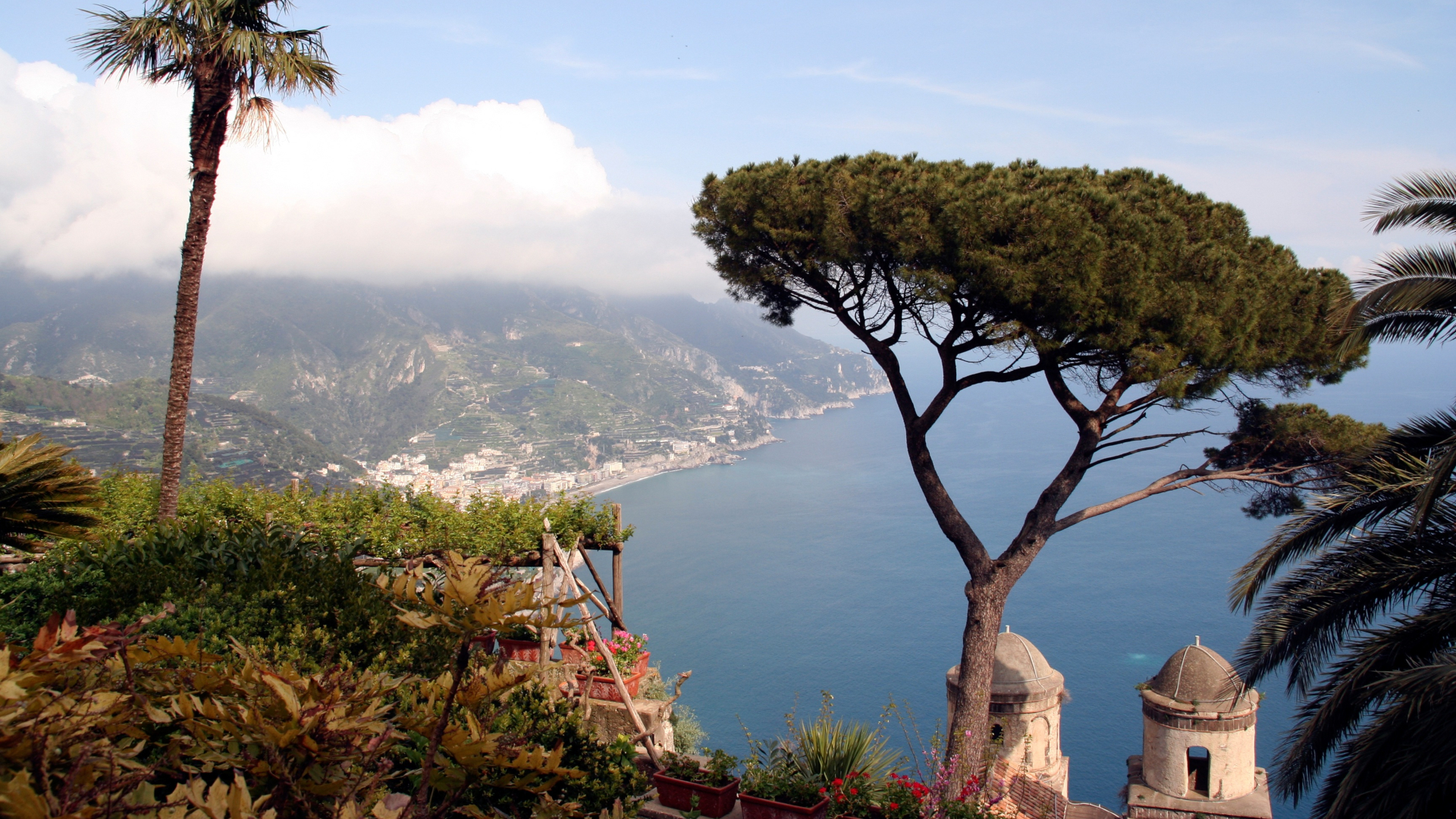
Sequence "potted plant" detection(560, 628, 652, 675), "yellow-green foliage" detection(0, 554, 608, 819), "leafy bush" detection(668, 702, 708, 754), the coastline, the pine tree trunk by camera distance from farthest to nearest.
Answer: the coastline → "leafy bush" detection(668, 702, 708, 754) → the pine tree trunk → "potted plant" detection(560, 628, 652, 675) → "yellow-green foliage" detection(0, 554, 608, 819)

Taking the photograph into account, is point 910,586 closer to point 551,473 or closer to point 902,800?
point 902,800

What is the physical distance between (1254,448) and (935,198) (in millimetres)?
4256

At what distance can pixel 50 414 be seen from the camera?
5816 centimetres

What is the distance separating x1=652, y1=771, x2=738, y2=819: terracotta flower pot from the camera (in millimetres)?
4785

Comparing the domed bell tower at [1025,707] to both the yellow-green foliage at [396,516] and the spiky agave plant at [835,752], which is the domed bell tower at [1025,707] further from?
the spiky agave plant at [835,752]

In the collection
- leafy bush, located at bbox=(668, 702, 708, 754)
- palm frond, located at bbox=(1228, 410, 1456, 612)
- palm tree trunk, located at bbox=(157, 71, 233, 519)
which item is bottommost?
leafy bush, located at bbox=(668, 702, 708, 754)

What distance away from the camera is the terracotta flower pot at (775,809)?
178 inches

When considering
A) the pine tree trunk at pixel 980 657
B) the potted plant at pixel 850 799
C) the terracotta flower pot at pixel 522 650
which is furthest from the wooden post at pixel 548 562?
the pine tree trunk at pixel 980 657

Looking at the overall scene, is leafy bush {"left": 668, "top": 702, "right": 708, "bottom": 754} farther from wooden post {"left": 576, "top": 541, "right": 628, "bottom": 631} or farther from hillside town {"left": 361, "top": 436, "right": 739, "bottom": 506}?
hillside town {"left": 361, "top": 436, "right": 739, "bottom": 506}

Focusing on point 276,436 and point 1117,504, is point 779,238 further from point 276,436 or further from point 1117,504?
point 276,436

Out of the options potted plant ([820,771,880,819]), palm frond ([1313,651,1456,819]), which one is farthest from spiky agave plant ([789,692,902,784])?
palm frond ([1313,651,1456,819])

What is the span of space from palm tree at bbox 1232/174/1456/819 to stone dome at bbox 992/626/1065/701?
3.95 m

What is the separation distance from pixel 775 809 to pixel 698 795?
0.49 meters

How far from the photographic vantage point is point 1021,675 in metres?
10.5
